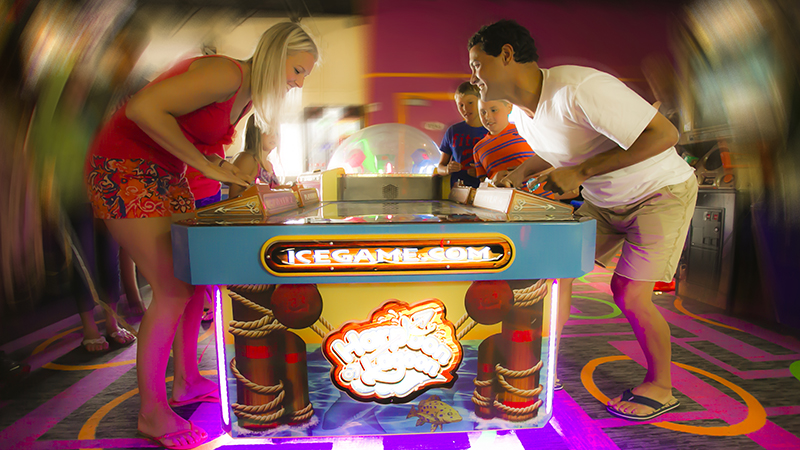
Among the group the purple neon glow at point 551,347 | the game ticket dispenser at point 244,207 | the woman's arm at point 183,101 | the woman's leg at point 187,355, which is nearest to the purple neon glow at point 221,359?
the game ticket dispenser at point 244,207

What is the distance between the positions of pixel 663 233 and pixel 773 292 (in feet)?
4.64

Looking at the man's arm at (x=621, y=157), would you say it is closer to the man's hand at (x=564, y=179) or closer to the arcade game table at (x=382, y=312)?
the man's hand at (x=564, y=179)

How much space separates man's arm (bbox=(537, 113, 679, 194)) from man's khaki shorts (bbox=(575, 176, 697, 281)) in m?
0.23

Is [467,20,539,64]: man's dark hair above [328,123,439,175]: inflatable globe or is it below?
above

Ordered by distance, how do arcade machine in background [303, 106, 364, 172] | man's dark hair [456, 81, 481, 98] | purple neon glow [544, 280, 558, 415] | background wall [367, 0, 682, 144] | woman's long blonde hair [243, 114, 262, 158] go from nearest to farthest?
purple neon glow [544, 280, 558, 415], woman's long blonde hair [243, 114, 262, 158], man's dark hair [456, 81, 481, 98], background wall [367, 0, 682, 144], arcade machine in background [303, 106, 364, 172]

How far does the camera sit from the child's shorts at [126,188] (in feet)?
2.96

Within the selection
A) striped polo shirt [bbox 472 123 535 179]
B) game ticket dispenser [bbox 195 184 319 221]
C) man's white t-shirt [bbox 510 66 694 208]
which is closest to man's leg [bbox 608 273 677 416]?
man's white t-shirt [bbox 510 66 694 208]

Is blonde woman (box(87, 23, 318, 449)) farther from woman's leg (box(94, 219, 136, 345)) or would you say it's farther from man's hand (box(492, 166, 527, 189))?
woman's leg (box(94, 219, 136, 345))

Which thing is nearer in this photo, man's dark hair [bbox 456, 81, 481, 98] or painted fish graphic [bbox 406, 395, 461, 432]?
painted fish graphic [bbox 406, 395, 461, 432]

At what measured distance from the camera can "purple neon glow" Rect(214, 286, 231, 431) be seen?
810 mm

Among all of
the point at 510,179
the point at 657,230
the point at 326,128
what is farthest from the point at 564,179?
the point at 326,128

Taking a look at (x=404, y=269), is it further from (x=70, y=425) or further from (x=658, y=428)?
(x=70, y=425)

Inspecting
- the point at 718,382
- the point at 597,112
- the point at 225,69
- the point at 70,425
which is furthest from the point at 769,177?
the point at 70,425

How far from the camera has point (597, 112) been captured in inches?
36.0
